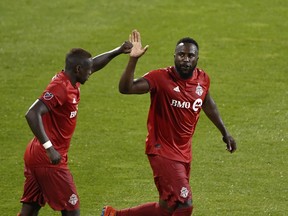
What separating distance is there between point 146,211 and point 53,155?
1.97 meters

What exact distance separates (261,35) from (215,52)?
1.47 metres

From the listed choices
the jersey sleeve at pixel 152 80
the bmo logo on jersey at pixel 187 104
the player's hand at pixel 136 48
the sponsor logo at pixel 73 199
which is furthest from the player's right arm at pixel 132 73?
the sponsor logo at pixel 73 199

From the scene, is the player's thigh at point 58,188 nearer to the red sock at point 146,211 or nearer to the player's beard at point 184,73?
the red sock at point 146,211

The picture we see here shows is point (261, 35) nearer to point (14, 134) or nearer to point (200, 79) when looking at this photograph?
point (14, 134)

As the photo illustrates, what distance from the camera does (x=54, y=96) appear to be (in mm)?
12633

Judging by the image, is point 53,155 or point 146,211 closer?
point 53,155

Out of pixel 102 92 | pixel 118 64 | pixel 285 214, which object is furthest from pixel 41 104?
pixel 118 64

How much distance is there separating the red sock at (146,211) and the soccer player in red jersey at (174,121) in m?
0.02

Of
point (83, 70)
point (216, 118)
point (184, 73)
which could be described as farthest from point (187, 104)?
point (83, 70)

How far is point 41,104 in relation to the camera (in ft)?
41.2

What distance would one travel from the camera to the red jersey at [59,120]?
41.8 feet

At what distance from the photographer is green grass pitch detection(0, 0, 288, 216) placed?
15.8 metres

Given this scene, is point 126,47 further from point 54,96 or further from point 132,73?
point 54,96

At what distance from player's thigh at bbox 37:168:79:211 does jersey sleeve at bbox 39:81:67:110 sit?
81cm
